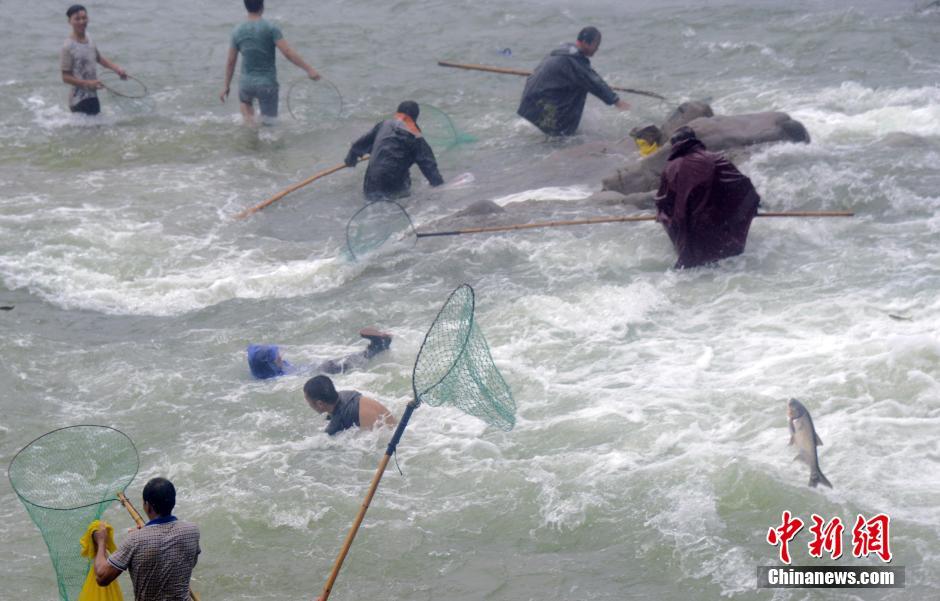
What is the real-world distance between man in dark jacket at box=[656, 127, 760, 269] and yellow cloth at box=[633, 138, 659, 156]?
203 cm

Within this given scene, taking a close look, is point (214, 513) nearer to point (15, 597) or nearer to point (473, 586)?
point (15, 597)

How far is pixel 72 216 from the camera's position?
437 inches

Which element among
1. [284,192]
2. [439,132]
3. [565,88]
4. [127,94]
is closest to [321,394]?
[284,192]

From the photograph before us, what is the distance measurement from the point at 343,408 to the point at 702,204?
345 cm

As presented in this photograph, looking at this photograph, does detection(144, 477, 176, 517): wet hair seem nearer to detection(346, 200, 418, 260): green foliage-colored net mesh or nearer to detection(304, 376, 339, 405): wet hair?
detection(304, 376, 339, 405): wet hair

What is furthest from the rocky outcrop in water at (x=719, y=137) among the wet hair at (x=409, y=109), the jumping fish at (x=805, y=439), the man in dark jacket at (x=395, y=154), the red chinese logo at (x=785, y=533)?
the red chinese logo at (x=785, y=533)

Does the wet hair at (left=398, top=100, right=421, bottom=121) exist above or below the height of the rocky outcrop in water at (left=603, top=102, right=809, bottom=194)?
above

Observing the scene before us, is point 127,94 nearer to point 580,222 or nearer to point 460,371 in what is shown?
point 580,222

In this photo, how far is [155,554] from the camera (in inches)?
176

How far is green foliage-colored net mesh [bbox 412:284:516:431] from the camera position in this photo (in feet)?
18.9

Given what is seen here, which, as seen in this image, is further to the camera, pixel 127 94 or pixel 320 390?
pixel 127 94

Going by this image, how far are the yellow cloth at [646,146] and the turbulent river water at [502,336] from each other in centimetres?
52

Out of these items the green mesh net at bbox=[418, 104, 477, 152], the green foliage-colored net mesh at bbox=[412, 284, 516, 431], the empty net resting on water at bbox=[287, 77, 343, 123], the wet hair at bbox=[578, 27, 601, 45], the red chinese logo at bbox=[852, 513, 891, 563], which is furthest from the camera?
the empty net resting on water at bbox=[287, 77, 343, 123]

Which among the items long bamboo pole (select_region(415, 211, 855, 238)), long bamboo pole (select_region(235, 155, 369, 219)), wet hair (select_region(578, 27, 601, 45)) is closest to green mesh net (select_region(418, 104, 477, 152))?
long bamboo pole (select_region(235, 155, 369, 219))
